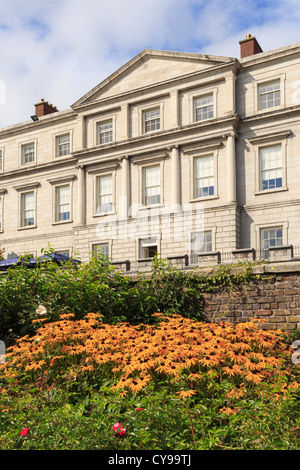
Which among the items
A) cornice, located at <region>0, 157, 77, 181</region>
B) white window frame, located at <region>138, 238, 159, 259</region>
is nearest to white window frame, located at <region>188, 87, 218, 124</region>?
white window frame, located at <region>138, 238, 159, 259</region>

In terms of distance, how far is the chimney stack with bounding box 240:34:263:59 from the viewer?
2444 centimetres

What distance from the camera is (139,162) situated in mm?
25688

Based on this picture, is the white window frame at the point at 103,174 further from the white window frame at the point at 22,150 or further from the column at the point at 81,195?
the white window frame at the point at 22,150

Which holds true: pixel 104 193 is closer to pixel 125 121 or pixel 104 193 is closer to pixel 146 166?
pixel 146 166

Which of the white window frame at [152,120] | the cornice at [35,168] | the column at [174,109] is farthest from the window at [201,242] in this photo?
the cornice at [35,168]

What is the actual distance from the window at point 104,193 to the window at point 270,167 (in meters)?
8.71

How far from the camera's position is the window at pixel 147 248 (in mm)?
24859

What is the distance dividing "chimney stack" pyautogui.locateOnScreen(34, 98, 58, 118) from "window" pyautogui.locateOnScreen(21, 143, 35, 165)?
2623 mm

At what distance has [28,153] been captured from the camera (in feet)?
102

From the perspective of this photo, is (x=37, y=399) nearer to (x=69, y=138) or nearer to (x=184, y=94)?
(x=184, y=94)

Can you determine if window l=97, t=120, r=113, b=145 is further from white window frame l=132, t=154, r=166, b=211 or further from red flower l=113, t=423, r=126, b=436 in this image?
red flower l=113, t=423, r=126, b=436

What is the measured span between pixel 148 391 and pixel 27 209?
25853mm

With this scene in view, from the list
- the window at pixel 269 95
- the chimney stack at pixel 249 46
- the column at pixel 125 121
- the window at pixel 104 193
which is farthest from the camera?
the window at pixel 104 193

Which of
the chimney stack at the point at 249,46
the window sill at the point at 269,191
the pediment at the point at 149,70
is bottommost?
the window sill at the point at 269,191
